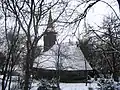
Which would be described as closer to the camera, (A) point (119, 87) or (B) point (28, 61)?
(B) point (28, 61)

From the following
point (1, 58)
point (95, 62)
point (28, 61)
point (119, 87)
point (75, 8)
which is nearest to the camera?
point (75, 8)

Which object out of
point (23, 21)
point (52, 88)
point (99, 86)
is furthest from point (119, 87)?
point (23, 21)

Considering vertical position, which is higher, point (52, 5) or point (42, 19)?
point (52, 5)

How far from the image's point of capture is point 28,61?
37.6 ft

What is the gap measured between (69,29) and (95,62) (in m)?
31.4

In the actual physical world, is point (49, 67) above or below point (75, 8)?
below

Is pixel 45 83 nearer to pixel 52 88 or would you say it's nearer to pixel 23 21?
pixel 52 88

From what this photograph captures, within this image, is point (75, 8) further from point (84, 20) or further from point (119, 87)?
point (119, 87)

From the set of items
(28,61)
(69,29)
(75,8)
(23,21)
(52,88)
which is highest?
(23,21)

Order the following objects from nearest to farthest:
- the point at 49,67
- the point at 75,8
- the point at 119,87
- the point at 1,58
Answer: the point at 75,8
the point at 119,87
the point at 1,58
the point at 49,67

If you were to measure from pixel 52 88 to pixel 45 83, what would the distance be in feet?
2.41

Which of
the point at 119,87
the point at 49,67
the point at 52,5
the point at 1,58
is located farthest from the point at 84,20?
the point at 49,67

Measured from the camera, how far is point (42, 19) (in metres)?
12.1

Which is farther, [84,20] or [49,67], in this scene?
[49,67]
